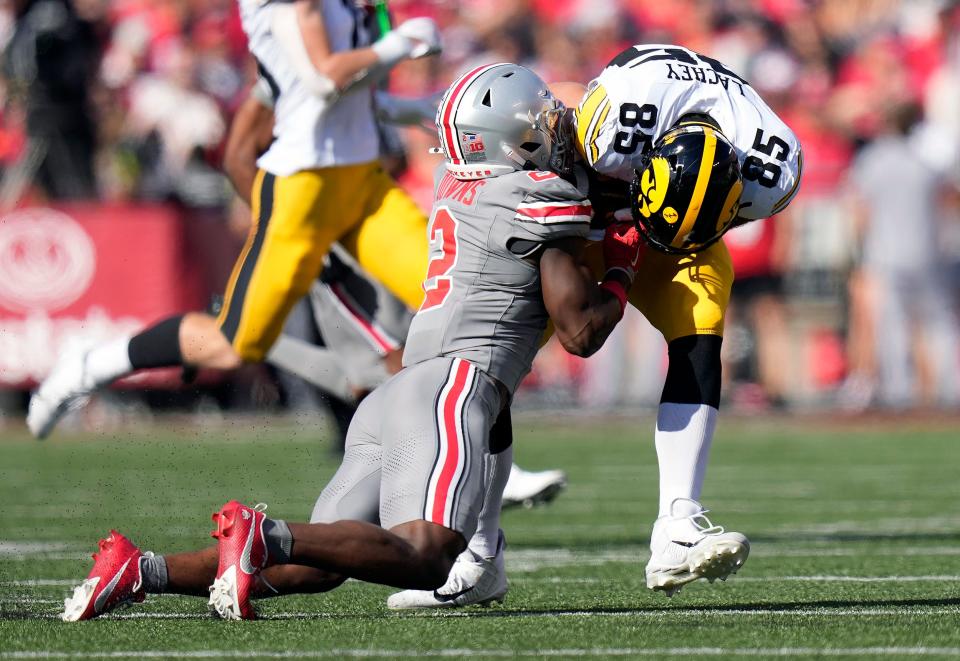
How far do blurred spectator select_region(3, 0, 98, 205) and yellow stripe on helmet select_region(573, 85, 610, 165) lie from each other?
9.07m

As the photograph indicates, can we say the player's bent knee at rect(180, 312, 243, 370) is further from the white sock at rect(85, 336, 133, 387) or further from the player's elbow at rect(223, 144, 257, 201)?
the player's elbow at rect(223, 144, 257, 201)

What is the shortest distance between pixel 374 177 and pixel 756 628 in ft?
9.37

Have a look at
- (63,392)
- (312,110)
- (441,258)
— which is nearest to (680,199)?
(441,258)

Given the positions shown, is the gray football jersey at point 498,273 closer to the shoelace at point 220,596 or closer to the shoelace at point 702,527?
the shoelace at point 702,527

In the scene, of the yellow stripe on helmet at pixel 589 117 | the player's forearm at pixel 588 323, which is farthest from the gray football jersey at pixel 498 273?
the yellow stripe on helmet at pixel 589 117

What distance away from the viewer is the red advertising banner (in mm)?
12008

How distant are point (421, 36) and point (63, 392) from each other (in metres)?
1.83

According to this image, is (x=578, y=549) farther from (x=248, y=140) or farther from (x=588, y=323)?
(x=248, y=140)

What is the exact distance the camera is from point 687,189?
14.3ft

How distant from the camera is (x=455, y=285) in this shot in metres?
4.41

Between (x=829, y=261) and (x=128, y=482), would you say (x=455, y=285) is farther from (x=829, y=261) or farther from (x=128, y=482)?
(x=829, y=261)

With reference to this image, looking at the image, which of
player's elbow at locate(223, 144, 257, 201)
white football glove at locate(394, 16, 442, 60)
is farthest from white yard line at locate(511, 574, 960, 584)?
player's elbow at locate(223, 144, 257, 201)

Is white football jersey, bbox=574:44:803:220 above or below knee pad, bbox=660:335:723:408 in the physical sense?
above

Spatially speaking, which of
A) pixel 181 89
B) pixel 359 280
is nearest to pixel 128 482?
pixel 359 280
